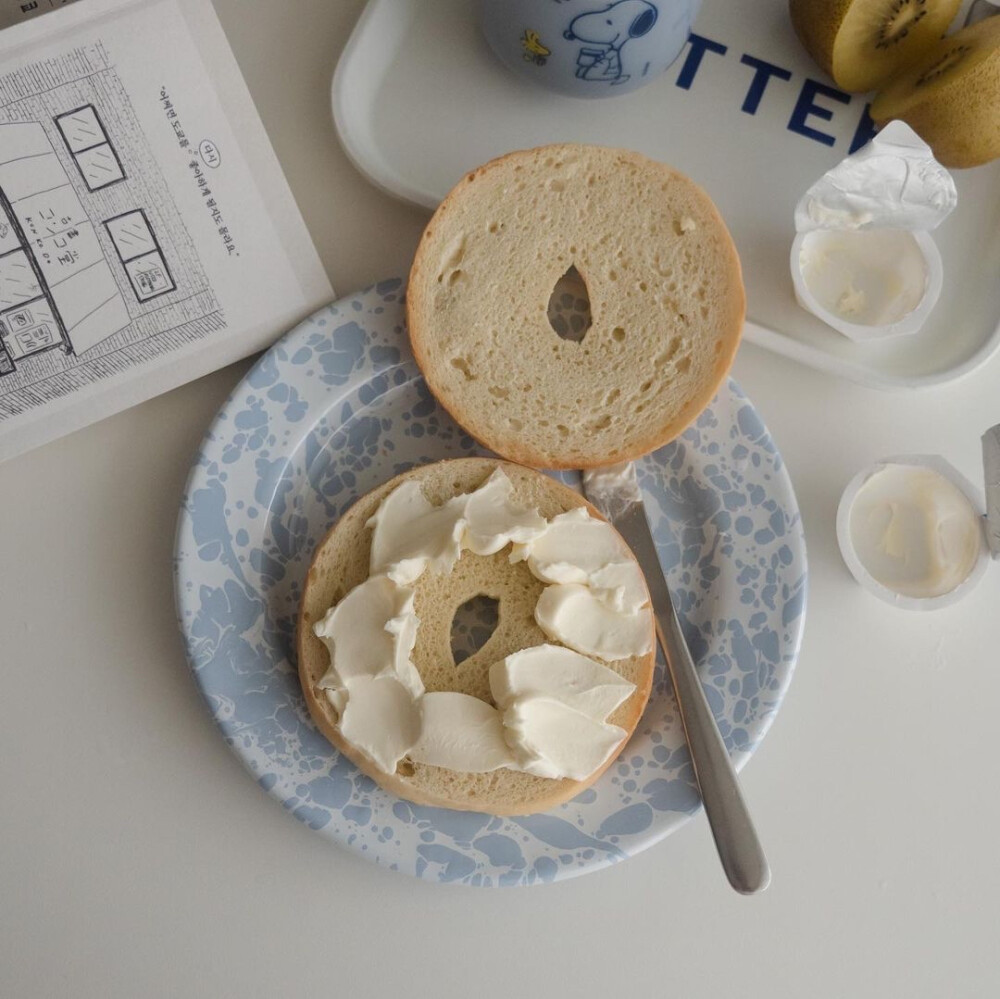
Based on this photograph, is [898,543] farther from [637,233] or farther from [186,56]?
[186,56]

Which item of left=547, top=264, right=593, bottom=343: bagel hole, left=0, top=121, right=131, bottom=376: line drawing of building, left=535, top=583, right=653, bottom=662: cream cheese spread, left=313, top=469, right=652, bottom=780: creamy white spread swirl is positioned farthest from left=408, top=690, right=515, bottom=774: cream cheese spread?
left=0, top=121, right=131, bottom=376: line drawing of building

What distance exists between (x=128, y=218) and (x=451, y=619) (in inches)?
19.2

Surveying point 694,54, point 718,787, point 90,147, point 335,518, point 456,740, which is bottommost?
point 718,787

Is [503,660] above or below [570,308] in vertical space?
below

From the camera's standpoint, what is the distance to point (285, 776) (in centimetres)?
89

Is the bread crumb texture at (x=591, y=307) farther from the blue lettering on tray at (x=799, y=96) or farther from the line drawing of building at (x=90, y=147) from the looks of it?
the line drawing of building at (x=90, y=147)

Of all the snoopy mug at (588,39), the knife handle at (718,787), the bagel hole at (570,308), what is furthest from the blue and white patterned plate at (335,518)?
the snoopy mug at (588,39)

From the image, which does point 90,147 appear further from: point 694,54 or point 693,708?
point 693,708

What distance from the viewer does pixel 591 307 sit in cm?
96

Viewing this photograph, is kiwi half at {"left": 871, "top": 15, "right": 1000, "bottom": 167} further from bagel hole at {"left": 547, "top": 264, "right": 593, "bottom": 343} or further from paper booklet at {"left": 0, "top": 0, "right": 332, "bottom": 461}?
paper booklet at {"left": 0, "top": 0, "right": 332, "bottom": 461}

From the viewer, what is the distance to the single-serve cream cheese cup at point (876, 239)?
3.11 feet

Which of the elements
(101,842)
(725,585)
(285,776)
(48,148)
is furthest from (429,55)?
(101,842)

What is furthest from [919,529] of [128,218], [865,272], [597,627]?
[128,218]

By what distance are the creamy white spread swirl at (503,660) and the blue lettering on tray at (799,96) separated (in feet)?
1.61
